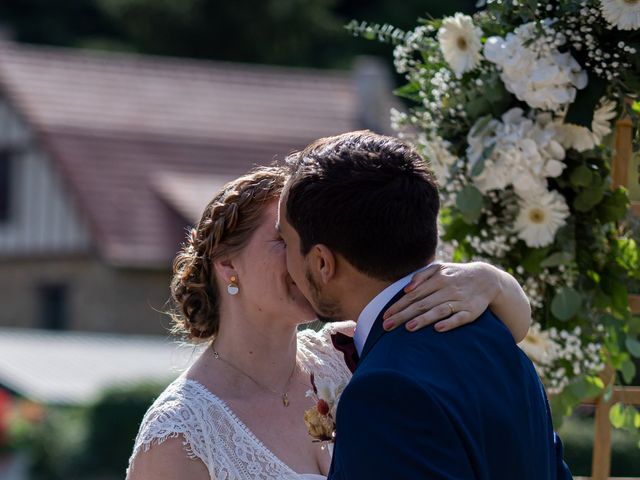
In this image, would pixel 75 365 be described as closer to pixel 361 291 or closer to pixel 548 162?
pixel 548 162

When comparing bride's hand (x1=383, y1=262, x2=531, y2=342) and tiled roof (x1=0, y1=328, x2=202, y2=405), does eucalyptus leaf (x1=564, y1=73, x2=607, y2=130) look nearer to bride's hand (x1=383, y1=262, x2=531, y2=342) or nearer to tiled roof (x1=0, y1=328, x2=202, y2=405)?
bride's hand (x1=383, y1=262, x2=531, y2=342)

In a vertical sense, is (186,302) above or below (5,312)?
above

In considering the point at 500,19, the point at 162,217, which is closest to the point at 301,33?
the point at 162,217

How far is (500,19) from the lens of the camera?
11.2 ft

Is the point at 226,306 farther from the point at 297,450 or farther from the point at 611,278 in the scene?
the point at 611,278

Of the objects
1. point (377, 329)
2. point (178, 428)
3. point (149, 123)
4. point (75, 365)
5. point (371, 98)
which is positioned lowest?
point (75, 365)

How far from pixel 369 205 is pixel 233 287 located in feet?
3.36

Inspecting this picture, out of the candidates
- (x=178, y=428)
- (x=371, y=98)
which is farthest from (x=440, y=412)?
(x=371, y=98)

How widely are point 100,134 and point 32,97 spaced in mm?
1622

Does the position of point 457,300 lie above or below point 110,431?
above

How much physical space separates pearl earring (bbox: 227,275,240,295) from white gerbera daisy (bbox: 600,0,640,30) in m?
1.18

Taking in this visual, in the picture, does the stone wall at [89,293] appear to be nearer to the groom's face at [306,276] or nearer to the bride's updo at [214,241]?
the bride's updo at [214,241]

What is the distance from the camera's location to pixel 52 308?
25828mm

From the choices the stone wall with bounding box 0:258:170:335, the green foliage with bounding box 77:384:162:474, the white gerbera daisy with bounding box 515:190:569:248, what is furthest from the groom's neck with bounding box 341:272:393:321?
the stone wall with bounding box 0:258:170:335
